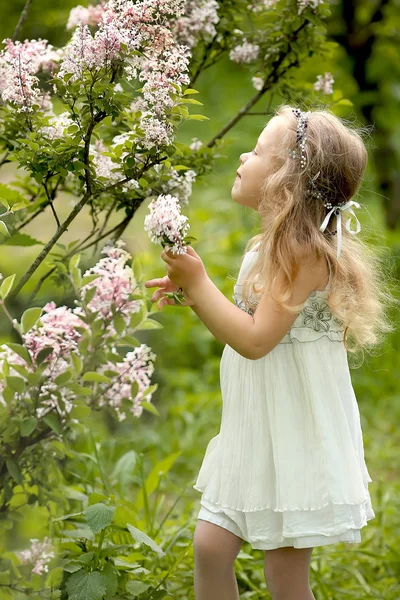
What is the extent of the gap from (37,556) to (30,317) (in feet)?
2.22

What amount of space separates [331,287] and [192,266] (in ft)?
1.24

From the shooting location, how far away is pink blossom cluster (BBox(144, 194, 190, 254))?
1.93m

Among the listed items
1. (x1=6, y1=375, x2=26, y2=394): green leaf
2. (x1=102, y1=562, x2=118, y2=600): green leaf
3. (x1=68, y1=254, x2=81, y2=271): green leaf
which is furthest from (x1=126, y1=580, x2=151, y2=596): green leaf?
(x1=68, y1=254, x2=81, y2=271): green leaf

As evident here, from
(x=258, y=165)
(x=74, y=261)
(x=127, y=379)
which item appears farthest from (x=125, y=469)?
(x=258, y=165)

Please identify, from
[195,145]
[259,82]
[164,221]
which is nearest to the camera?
[164,221]

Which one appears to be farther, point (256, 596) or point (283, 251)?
point (256, 596)

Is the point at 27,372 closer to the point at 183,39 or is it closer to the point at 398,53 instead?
the point at 183,39

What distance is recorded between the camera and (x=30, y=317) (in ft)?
7.07

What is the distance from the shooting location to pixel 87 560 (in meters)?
2.35

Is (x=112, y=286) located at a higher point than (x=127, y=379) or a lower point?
higher

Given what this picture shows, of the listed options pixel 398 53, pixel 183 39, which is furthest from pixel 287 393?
pixel 398 53

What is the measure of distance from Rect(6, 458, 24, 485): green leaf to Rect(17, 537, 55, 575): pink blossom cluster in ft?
0.70

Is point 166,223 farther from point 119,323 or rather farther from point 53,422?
point 53,422

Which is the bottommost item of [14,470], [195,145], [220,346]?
[14,470]
